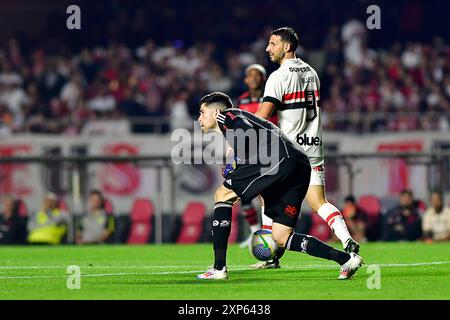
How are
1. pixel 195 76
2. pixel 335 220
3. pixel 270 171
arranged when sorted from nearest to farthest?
1. pixel 270 171
2. pixel 335 220
3. pixel 195 76

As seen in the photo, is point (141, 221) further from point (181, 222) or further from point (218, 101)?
point (218, 101)

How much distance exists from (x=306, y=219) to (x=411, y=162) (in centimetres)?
223

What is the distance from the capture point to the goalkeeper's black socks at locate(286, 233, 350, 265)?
9734 millimetres

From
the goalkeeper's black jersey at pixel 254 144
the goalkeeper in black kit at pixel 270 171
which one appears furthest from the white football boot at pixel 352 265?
the goalkeeper's black jersey at pixel 254 144

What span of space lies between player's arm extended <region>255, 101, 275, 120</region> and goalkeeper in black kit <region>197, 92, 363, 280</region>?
65 cm

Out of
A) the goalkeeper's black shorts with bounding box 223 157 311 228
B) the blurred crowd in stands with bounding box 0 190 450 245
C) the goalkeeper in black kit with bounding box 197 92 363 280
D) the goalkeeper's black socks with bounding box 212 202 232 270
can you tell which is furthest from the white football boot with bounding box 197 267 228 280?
the blurred crowd in stands with bounding box 0 190 450 245

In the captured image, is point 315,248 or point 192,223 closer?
point 315,248

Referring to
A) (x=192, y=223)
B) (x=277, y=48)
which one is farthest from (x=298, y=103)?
(x=192, y=223)

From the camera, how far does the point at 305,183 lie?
9.80m

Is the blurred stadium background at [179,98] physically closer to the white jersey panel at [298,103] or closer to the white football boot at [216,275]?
the white jersey panel at [298,103]

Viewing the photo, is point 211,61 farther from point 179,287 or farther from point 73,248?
point 179,287

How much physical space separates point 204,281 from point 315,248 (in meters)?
1.04

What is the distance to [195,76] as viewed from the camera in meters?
27.0
